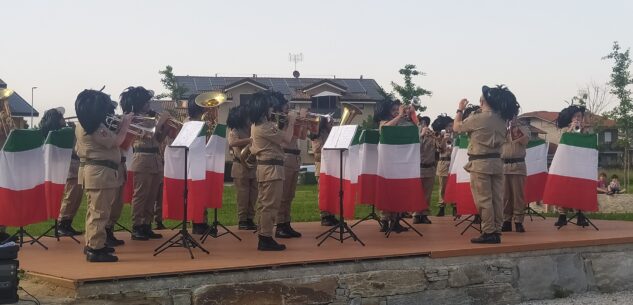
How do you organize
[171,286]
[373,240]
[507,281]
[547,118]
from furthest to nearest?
[547,118], [373,240], [507,281], [171,286]

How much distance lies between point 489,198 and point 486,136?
77cm

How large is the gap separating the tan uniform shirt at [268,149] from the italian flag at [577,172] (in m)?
5.00

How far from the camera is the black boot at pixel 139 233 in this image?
954 centimetres

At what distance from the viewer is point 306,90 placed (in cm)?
4241

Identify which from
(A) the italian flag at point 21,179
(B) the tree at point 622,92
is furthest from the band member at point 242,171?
(B) the tree at point 622,92

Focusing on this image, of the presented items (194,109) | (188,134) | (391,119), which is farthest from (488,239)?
(194,109)

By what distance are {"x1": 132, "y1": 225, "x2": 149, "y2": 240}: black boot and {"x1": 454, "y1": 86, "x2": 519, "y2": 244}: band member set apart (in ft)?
13.8

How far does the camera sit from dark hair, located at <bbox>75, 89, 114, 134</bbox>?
7414mm

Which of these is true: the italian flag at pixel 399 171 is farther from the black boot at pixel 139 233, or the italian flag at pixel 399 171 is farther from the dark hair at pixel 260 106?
the black boot at pixel 139 233

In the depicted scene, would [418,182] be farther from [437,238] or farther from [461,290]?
[461,290]

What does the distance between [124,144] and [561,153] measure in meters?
6.61

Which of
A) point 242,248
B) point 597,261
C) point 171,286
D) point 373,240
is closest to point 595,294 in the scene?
point 597,261

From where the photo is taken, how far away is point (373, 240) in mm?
9383

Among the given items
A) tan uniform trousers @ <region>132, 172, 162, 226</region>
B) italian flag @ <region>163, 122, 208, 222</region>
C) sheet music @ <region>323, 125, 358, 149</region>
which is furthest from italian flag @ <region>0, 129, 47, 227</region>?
sheet music @ <region>323, 125, 358, 149</region>
